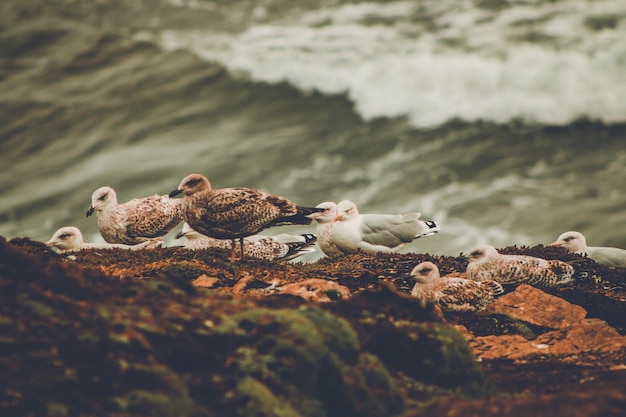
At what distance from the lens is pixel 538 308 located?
8.73 meters

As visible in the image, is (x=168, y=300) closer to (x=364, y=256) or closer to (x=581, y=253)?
(x=364, y=256)

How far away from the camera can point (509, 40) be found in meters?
27.1

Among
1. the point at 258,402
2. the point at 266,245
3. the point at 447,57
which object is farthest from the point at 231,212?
the point at 447,57

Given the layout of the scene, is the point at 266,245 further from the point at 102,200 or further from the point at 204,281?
the point at 204,281

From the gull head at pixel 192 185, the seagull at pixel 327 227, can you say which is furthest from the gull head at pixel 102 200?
the seagull at pixel 327 227

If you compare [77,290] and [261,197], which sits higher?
[261,197]

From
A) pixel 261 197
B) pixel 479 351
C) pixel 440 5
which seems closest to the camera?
pixel 479 351

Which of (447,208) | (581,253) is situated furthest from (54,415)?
(447,208)

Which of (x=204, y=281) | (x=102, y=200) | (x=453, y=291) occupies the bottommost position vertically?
(x=453, y=291)

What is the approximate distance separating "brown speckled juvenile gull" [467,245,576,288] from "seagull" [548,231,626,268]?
1485 mm

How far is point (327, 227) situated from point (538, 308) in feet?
13.5

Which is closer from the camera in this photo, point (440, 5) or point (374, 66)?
point (374, 66)

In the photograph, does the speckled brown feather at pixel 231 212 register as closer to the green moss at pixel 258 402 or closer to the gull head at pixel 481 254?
the gull head at pixel 481 254

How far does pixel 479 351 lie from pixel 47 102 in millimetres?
23658
